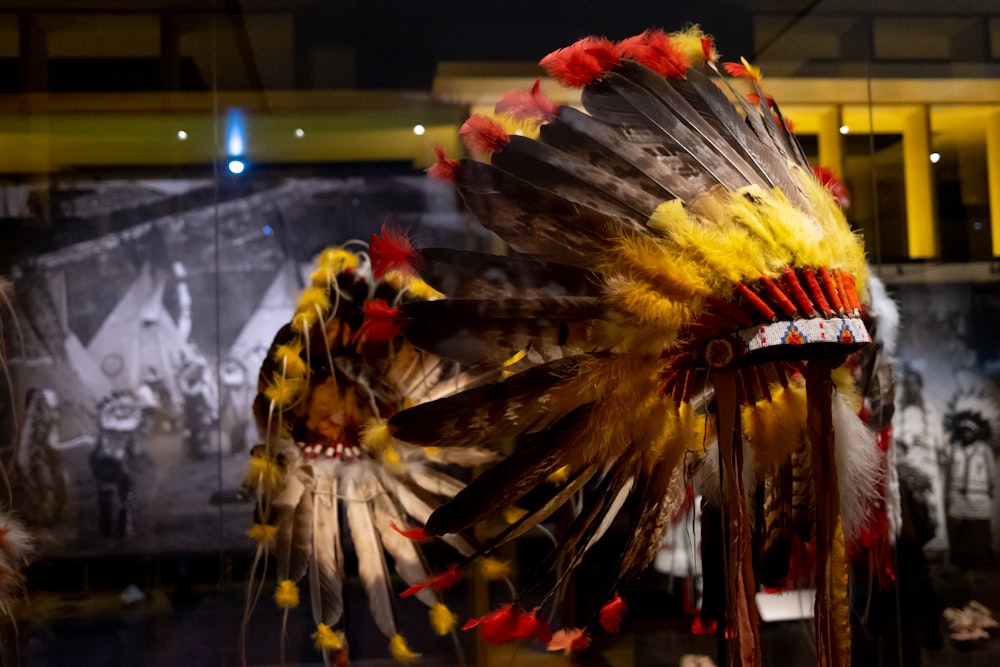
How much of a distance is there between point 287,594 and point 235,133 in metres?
1.15

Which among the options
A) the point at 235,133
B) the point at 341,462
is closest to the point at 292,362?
the point at 341,462

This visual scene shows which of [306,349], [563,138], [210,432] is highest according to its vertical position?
[563,138]

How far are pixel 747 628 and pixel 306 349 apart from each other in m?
1.21

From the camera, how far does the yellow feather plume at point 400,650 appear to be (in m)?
2.09

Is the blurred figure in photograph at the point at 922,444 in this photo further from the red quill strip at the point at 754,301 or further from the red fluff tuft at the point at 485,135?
the red fluff tuft at the point at 485,135

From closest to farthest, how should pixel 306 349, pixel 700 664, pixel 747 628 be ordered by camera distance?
1. pixel 747 628
2. pixel 306 349
3. pixel 700 664

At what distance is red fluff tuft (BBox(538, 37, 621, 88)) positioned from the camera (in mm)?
1321

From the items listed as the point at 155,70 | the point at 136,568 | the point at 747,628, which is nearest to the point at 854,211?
the point at 747,628

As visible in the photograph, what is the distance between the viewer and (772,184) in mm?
1287

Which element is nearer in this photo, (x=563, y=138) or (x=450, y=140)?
(x=563, y=138)

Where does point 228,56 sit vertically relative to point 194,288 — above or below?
above

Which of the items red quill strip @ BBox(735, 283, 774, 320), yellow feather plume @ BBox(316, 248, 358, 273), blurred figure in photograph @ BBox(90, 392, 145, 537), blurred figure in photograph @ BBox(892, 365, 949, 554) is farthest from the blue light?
blurred figure in photograph @ BBox(892, 365, 949, 554)

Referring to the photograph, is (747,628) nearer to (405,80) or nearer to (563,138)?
(563,138)

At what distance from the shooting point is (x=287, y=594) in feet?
6.83
